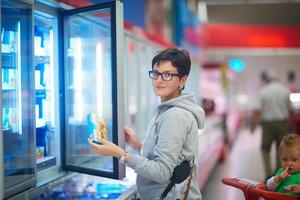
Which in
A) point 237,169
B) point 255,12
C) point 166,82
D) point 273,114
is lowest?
A: point 237,169

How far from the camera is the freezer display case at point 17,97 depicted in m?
2.66

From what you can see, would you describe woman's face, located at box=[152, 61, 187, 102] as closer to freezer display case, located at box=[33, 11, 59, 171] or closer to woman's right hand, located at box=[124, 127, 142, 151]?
woman's right hand, located at box=[124, 127, 142, 151]

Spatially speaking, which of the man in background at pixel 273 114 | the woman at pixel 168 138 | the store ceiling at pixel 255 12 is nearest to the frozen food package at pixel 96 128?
the woman at pixel 168 138

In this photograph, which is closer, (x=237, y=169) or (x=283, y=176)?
(x=283, y=176)

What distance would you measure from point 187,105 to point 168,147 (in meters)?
0.29

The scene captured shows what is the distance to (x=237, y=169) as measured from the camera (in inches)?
359

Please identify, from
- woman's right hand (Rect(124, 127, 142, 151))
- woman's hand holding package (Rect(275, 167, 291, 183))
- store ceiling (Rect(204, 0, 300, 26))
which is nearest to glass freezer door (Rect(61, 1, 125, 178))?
woman's right hand (Rect(124, 127, 142, 151))

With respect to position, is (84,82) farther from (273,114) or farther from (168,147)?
(273,114)

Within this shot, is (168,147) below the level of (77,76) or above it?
below

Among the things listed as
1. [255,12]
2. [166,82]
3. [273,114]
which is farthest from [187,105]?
[255,12]

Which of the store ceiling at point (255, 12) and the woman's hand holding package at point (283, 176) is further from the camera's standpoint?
the store ceiling at point (255, 12)

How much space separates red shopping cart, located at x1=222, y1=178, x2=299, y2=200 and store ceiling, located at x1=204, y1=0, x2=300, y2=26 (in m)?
8.40

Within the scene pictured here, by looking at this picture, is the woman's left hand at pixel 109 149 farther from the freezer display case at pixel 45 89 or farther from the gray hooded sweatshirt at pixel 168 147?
the freezer display case at pixel 45 89

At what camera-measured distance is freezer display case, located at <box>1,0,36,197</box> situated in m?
2.66
